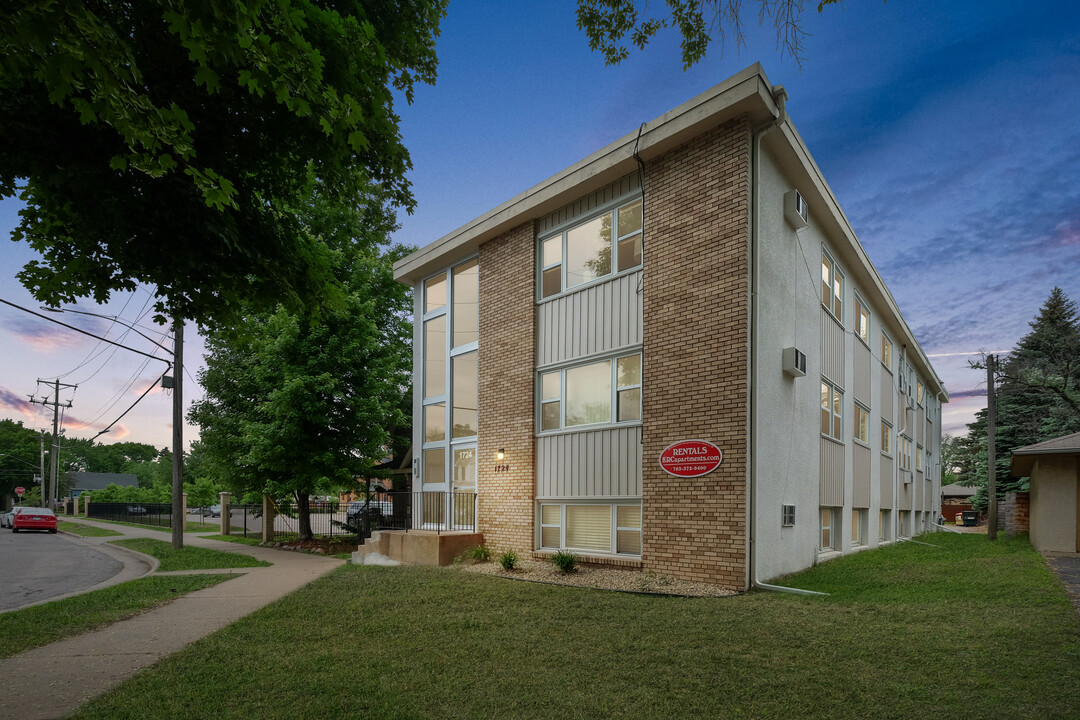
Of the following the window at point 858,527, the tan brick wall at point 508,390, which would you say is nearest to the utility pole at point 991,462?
the window at point 858,527

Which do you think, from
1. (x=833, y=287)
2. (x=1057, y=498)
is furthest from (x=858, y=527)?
(x=833, y=287)

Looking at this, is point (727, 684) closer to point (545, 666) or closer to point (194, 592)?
point (545, 666)

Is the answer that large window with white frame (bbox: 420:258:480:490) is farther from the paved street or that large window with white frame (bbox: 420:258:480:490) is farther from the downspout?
the paved street

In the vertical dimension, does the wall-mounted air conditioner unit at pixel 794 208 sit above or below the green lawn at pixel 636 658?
above

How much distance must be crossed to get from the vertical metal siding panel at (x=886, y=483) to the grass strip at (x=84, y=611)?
672 inches

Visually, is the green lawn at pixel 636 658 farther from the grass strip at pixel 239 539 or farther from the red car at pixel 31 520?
the red car at pixel 31 520

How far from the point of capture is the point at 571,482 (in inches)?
491

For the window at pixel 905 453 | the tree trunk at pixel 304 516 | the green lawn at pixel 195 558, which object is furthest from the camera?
the window at pixel 905 453

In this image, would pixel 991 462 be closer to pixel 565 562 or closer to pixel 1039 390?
pixel 1039 390

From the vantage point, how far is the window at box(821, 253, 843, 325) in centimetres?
1435

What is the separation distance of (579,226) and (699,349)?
13.8 feet

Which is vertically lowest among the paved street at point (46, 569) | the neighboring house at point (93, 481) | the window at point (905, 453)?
the neighboring house at point (93, 481)

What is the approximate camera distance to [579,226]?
1323 cm

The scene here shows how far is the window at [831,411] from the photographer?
1373cm
